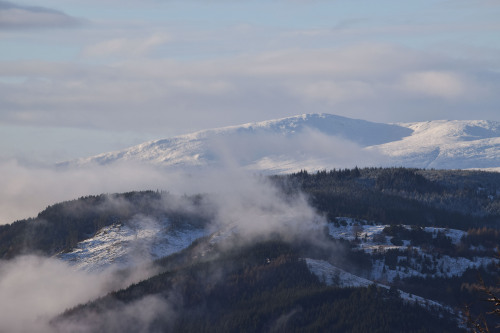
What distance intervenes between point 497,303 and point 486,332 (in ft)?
15.1

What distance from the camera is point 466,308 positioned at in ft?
233

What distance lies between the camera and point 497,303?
68625mm

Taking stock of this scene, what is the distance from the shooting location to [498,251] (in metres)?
74.1

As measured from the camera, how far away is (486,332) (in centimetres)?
7238

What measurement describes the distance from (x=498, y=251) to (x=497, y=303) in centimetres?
645

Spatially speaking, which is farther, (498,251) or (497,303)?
(498,251)

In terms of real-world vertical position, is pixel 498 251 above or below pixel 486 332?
above

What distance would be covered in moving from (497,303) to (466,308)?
9.89 ft

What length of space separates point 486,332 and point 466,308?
294 centimetres
